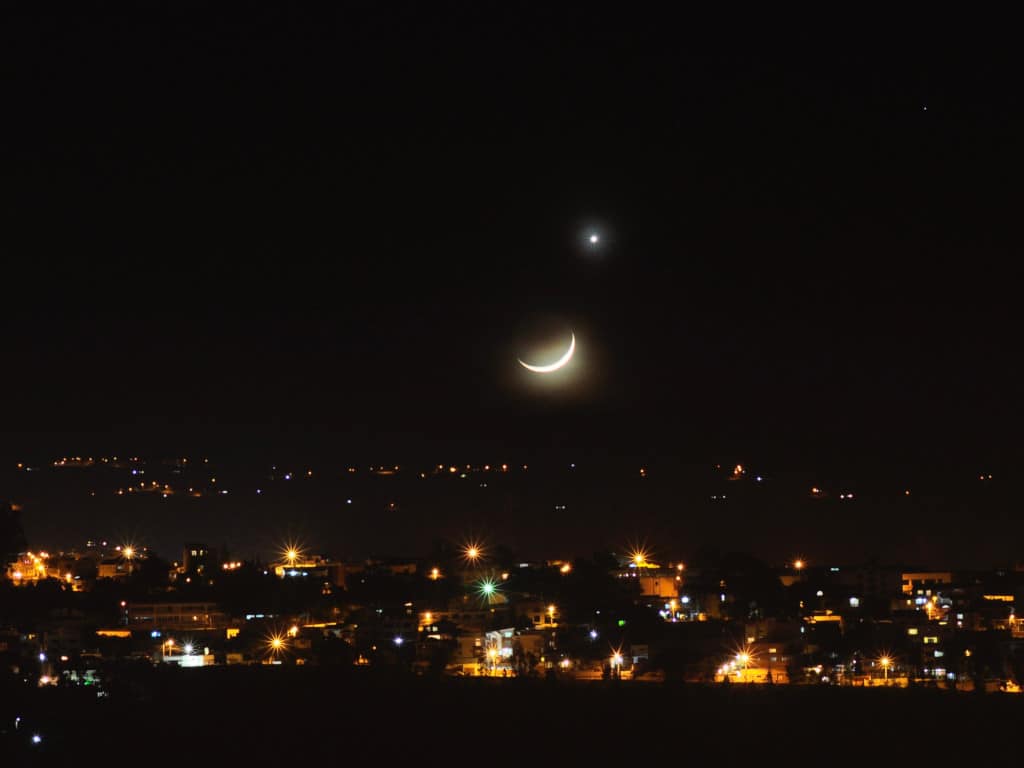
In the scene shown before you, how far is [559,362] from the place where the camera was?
21.0m

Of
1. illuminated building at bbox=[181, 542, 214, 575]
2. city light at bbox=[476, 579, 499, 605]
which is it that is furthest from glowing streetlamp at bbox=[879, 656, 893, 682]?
illuminated building at bbox=[181, 542, 214, 575]

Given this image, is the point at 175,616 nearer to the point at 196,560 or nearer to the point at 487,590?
the point at 487,590

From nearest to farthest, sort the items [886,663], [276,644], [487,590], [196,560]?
1. [886,663]
2. [276,644]
3. [487,590]
4. [196,560]

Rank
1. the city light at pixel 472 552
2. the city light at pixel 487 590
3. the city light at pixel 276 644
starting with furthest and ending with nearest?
the city light at pixel 472 552
the city light at pixel 487 590
the city light at pixel 276 644

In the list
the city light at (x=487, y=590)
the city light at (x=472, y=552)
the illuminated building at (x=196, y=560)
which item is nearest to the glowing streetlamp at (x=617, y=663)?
the city light at (x=487, y=590)

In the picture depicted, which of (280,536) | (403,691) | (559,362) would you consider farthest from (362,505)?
(403,691)

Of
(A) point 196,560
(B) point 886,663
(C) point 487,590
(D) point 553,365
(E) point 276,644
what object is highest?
(D) point 553,365

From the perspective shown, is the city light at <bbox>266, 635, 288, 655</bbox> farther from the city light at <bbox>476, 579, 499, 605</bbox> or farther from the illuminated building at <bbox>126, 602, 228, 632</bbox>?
the city light at <bbox>476, 579, 499, 605</bbox>

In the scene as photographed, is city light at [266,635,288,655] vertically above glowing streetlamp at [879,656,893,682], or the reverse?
city light at [266,635,288,655]

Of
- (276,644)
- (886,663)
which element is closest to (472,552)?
(276,644)

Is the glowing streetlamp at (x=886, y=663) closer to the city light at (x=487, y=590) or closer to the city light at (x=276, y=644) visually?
the city light at (x=487, y=590)

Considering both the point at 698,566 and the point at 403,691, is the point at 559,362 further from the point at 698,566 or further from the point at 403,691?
the point at 403,691

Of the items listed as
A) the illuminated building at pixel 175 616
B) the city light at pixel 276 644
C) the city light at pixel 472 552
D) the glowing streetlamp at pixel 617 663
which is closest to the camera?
the glowing streetlamp at pixel 617 663

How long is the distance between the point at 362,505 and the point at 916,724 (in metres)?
17.3
